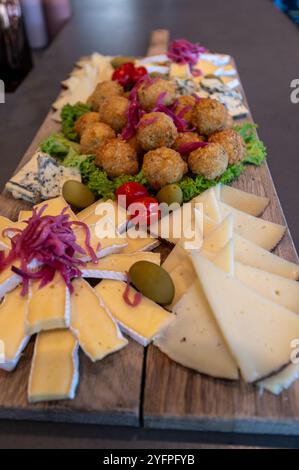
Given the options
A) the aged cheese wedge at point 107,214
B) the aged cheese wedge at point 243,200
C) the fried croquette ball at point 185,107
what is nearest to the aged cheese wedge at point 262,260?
the aged cheese wedge at point 243,200

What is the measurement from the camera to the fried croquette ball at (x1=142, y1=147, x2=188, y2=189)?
1.89 meters

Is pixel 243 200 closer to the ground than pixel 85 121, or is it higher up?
closer to the ground

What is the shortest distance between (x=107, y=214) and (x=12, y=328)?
2.11ft

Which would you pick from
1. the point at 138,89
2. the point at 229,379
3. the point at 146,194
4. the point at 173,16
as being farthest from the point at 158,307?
the point at 173,16

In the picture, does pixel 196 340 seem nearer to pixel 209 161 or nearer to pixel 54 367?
pixel 54 367

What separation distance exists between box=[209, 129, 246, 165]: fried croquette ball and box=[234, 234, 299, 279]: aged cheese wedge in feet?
2.10

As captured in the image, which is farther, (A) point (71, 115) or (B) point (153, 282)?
(A) point (71, 115)

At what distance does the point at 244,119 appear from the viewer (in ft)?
8.73

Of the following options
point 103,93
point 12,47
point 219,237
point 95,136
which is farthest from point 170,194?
point 12,47

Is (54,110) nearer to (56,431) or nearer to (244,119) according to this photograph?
(244,119)

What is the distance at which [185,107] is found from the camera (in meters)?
2.27

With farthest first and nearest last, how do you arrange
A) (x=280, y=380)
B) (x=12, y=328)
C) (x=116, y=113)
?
(x=116, y=113), (x=12, y=328), (x=280, y=380)

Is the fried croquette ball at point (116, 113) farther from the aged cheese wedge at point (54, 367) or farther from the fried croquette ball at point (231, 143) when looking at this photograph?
the aged cheese wedge at point (54, 367)

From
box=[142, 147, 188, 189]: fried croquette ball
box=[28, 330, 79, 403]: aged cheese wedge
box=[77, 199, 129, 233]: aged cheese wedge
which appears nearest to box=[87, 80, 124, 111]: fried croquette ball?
box=[142, 147, 188, 189]: fried croquette ball
